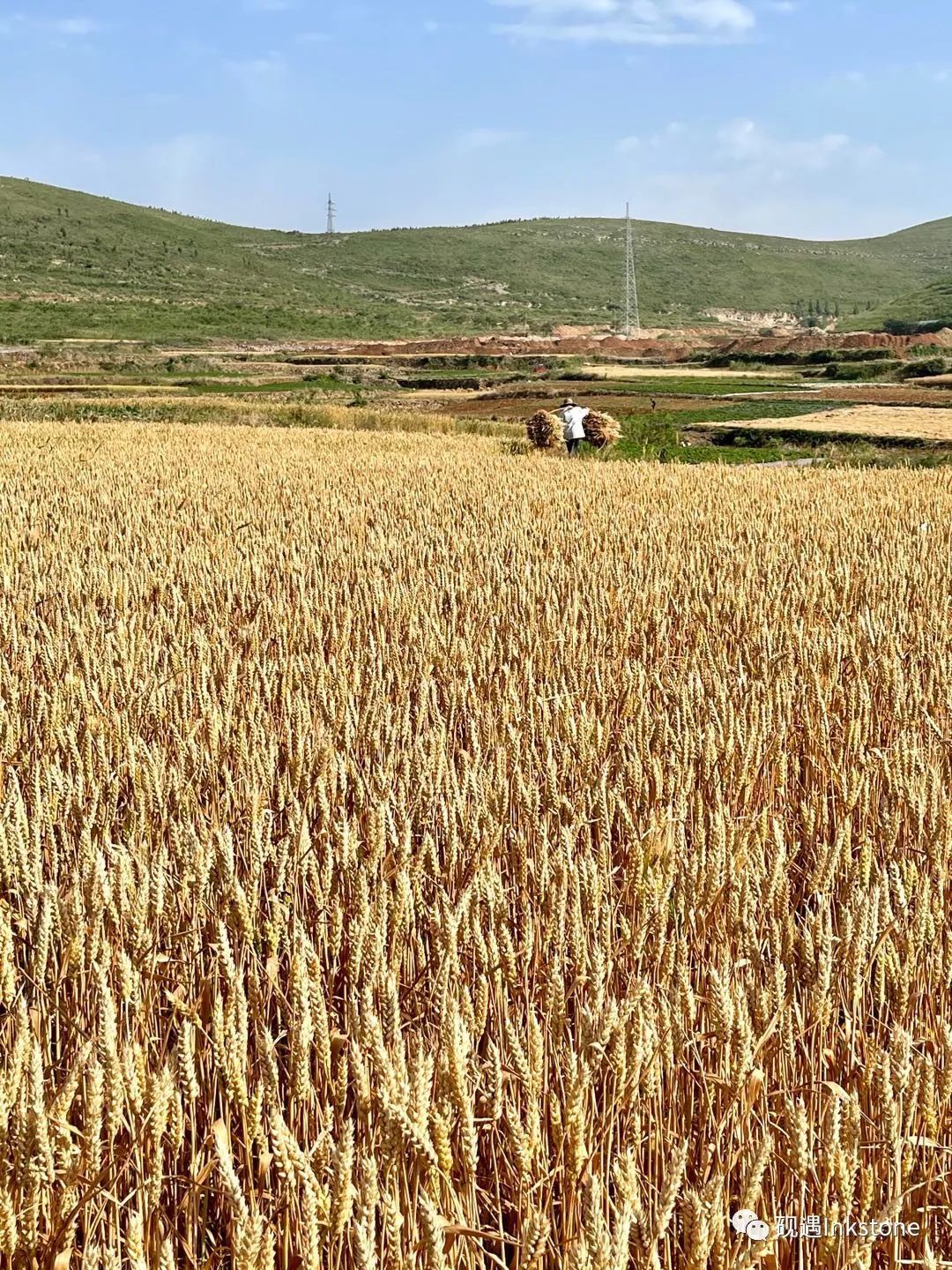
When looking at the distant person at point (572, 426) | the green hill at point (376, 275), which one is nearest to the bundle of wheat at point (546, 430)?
the distant person at point (572, 426)

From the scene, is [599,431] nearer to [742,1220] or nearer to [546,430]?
[546,430]

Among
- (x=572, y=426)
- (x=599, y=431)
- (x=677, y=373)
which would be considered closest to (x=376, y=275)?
(x=677, y=373)

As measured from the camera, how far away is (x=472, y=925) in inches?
99.7

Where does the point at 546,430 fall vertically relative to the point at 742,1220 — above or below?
above

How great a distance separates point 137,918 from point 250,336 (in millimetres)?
77518

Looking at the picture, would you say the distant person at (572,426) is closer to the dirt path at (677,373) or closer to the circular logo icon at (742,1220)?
the circular logo icon at (742,1220)

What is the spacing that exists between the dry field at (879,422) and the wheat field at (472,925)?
15.5 meters

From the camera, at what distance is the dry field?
21375 mm

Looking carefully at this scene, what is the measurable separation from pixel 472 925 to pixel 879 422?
73.7 ft

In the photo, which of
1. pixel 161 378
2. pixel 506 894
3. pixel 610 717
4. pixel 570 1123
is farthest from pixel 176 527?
pixel 161 378

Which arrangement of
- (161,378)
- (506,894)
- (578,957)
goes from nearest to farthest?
(578,957) < (506,894) < (161,378)

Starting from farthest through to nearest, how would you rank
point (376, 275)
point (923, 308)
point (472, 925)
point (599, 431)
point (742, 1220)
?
point (376, 275), point (923, 308), point (599, 431), point (472, 925), point (742, 1220)

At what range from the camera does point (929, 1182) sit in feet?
5.86

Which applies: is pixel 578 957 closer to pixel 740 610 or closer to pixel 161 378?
pixel 740 610
